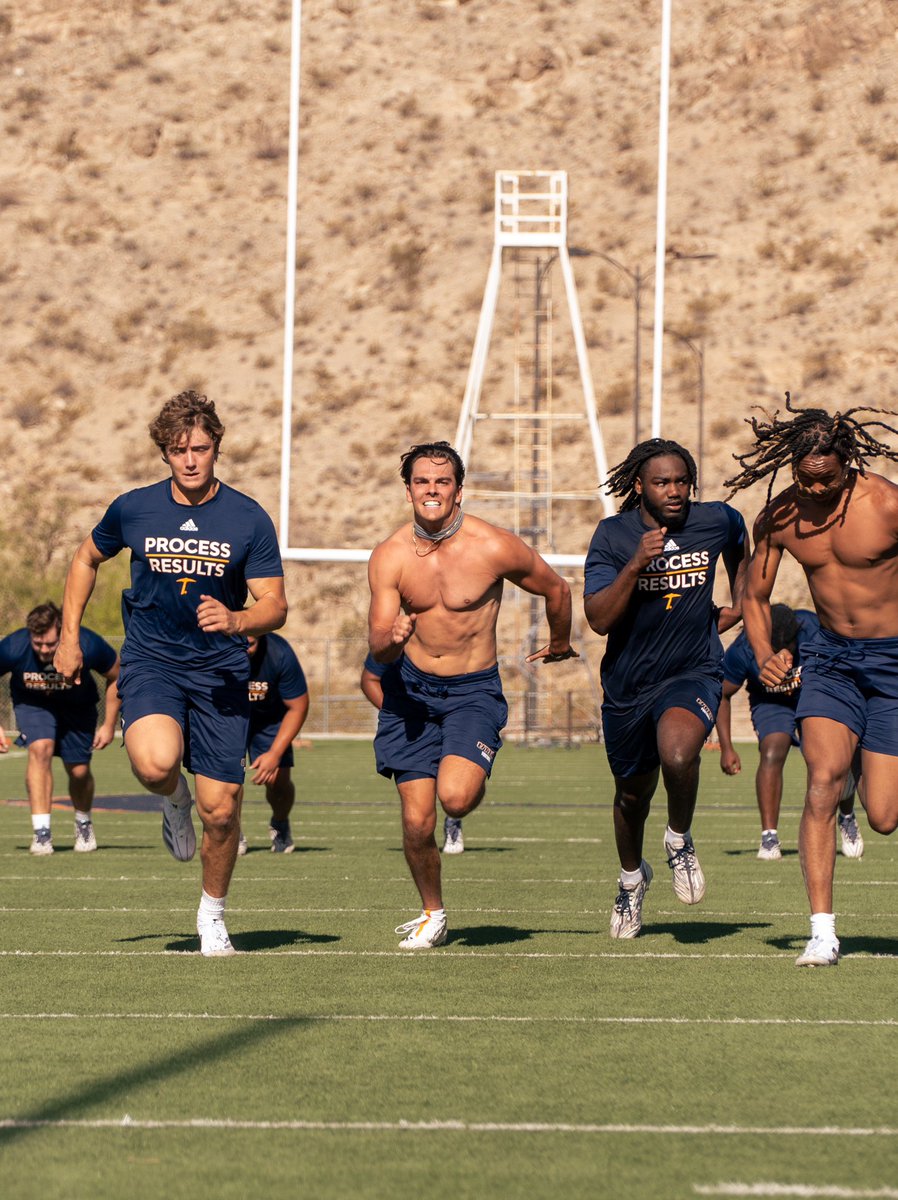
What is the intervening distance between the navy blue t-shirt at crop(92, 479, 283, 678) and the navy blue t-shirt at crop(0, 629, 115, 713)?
19.5 ft

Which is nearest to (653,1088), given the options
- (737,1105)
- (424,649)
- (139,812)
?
(737,1105)

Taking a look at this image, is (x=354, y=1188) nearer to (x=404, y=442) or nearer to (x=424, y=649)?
(x=424, y=649)

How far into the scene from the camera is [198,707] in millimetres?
9102

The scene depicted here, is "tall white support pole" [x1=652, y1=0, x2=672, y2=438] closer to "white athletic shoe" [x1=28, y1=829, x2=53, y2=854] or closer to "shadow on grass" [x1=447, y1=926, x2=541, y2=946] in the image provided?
"white athletic shoe" [x1=28, y1=829, x2=53, y2=854]

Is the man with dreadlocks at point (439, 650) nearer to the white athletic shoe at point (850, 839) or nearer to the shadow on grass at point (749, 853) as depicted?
the shadow on grass at point (749, 853)

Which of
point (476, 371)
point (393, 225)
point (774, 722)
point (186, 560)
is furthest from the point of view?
point (393, 225)

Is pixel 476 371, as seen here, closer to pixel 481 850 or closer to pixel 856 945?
pixel 481 850

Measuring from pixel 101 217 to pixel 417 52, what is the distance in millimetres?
12273

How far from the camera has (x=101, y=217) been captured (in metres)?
67.2

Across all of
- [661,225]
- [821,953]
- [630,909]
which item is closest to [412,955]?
[630,909]

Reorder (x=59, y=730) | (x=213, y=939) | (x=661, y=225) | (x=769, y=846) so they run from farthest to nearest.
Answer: (x=661, y=225), (x=59, y=730), (x=769, y=846), (x=213, y=939)

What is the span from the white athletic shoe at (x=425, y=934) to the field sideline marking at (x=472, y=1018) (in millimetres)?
1912

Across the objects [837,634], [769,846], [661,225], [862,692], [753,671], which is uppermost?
[661,225]

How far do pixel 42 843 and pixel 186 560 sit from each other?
6.78 m
